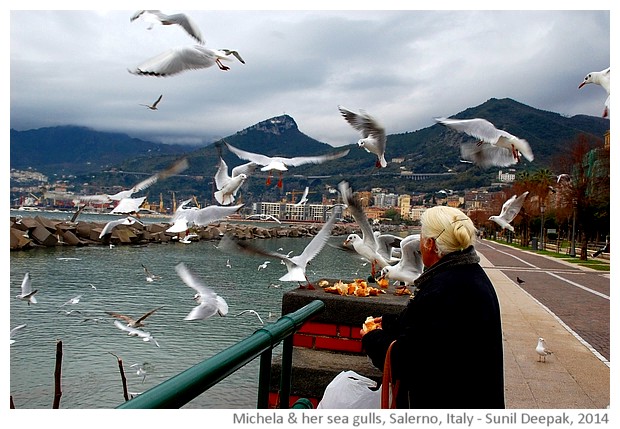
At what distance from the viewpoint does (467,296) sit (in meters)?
1.67

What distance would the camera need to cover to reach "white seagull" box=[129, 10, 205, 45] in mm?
4430

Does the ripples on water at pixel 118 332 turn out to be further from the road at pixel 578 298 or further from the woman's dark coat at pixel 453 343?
the woman's dark coat at pixel 453 343

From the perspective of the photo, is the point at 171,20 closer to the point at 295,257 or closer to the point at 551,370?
the point at 295,257

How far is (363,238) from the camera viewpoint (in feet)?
18.2

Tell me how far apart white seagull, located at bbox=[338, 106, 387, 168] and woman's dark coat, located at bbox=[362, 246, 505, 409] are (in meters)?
3.56

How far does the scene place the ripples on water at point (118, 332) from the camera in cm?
663

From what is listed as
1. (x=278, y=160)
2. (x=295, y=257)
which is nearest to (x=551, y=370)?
(x=295, y=257)

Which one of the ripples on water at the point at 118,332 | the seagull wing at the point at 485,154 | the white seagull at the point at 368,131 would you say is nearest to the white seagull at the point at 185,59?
the white seagull at the point at 368,131

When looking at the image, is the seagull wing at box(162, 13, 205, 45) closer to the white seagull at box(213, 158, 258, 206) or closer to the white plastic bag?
the white seagull at box(213, 158, 258, 206)

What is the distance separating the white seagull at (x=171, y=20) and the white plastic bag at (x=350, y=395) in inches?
133

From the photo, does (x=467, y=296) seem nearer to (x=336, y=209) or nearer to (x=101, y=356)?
(x=336, y=209)

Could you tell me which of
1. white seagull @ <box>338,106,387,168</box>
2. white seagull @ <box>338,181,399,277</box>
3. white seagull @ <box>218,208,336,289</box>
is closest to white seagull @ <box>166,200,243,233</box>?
white seagull @ <box>218,208,336,289</box>

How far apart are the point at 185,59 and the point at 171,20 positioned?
337mm

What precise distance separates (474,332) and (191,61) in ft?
12.6
